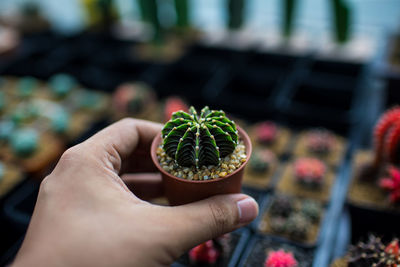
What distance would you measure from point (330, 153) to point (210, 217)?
1.14 meters

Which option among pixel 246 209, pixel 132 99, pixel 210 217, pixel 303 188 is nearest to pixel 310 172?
pixel 303 188

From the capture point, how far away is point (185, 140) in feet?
2.92

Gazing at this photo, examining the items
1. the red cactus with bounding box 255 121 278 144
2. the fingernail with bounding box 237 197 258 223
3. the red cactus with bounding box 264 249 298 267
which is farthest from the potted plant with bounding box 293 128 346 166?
the fingernail with bounding box 237 197 258 223

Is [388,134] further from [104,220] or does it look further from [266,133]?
[104,220]

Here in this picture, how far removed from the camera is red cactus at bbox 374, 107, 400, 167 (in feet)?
4.14

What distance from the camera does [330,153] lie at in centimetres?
174

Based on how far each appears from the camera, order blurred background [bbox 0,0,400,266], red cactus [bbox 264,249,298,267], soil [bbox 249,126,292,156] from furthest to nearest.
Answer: soil [bbox 249,126,292,156]
blurred background [bbox 0,0,400,266]
red cactus [bbox 264,249,298,267]

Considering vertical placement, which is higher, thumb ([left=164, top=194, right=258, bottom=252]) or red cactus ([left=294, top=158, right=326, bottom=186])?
thumb ([left=164, top=194, right=258, bottom=252])

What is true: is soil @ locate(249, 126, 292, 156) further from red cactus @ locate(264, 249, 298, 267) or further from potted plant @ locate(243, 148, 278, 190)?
red cactus @ locate(264, 249, 298, 267)

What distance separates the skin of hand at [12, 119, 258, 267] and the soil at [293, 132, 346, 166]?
0.95 metres

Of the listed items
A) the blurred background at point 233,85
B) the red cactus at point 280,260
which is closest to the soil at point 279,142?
the blurred background at point 233,85

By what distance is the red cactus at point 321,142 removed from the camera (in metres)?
1.72

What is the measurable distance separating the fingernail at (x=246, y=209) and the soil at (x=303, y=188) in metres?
0.70

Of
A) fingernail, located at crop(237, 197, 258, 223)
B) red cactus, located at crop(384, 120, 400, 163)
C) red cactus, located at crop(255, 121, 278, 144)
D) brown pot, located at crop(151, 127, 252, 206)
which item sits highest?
brown pot, located at crop(151, 127, 252, 206)
